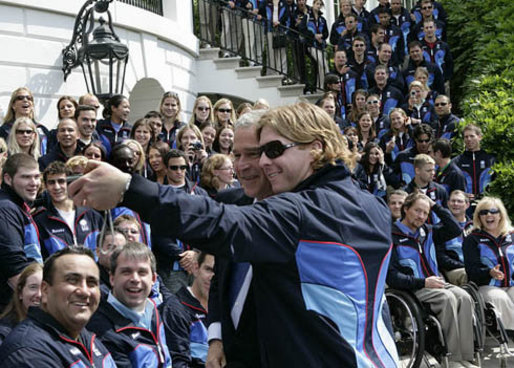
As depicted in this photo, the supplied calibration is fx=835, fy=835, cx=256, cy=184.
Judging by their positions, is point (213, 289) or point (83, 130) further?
point (83, 130)

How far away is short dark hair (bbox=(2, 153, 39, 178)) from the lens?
612 centimetres

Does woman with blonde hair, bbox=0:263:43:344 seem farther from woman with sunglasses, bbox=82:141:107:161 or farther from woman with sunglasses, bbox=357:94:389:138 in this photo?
woman with sunglasses, bbox=357:94:389:138

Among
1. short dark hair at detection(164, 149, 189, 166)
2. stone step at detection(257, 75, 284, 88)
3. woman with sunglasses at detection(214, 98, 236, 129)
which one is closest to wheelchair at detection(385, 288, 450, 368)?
short dark hair at detection(164, 149, 189, 166)

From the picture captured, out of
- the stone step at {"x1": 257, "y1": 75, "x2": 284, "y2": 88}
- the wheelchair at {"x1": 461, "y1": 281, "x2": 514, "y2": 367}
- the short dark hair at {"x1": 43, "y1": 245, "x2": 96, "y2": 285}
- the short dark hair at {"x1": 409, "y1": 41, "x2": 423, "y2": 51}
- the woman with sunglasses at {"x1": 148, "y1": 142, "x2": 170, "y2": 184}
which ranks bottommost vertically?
the wheelchair at {"x1": 461, "y1": 281, "x2": 514, "y2": 367}

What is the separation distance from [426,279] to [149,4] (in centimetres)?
758

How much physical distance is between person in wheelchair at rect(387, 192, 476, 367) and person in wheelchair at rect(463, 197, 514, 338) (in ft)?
1.29

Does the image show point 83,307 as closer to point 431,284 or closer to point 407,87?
point 431,284

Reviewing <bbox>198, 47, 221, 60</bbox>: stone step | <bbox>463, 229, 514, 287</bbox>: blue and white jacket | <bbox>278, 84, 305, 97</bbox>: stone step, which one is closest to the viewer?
<bbox>463, 229, 514, 287</bbox>: blue and white jacket

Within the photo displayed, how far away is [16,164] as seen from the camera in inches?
242

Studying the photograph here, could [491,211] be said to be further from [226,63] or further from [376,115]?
[226,63]

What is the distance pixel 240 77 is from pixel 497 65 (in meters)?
4.85

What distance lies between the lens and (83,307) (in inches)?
159

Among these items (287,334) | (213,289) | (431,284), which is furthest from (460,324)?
(287,334)

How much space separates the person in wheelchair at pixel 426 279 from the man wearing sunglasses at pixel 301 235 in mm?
5402
